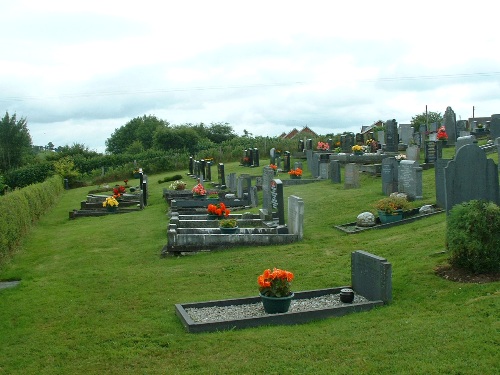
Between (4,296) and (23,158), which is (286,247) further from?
(23,158)

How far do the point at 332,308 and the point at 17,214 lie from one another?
46.4 ft

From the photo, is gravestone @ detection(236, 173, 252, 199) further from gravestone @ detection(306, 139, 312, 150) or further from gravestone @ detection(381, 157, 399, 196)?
gravestone @ detection(306, 139, 312, 150)

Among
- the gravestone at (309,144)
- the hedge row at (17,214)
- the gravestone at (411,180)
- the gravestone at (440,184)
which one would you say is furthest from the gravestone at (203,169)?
the gravestone at (440,184)

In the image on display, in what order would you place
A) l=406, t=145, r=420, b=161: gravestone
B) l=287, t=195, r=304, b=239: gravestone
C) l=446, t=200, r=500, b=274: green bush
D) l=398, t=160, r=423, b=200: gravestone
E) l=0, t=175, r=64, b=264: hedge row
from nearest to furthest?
l=446, t=200, r=500, b=274: green bush
l=287, t=195, r=304, b=239: gravestone
l=0, t=175, r=64, b=264: hedge row
l=398, t=160, r=423, b=200: gravestone
l=406, t=145, r=420, b=161: gravestone

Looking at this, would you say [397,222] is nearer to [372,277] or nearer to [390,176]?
[390,176]

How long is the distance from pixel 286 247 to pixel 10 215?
8543 mm

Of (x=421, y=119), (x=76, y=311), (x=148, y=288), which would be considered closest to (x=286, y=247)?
(x=148, y=288)

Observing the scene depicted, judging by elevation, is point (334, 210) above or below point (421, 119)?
below

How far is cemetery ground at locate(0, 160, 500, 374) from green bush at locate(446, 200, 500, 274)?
516 mm

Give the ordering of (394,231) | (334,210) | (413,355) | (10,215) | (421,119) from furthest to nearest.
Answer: (421,119)
(334,210)
(10,215)
(394,231)
(413,355)

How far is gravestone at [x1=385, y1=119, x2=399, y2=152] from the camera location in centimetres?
3438

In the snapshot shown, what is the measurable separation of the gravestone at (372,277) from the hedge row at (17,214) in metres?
10.2

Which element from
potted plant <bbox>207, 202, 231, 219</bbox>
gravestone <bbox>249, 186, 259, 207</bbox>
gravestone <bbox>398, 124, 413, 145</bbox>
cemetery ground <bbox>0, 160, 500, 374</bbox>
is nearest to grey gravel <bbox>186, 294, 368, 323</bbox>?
cemetery ground <bbox>0, 160, 500, 374</bbox>

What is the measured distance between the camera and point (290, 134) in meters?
87.9
